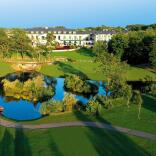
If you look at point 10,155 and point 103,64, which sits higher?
point 103,64

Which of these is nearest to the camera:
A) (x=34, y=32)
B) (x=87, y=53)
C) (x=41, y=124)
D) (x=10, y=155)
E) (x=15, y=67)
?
(x=10, y=155)

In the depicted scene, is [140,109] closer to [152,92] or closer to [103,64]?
[152,92]

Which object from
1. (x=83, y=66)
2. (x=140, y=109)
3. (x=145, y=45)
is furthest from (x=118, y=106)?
(x=145, y=45)

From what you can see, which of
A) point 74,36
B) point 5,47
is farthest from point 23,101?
point 74,36

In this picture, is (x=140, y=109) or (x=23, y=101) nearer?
(x=140, y=109)

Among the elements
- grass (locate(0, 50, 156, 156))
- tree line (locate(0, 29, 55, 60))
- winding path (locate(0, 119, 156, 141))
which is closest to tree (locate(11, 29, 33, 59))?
tree line (locate(0, 29, 55, 60))

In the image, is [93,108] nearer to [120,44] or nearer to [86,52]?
[120,44]
